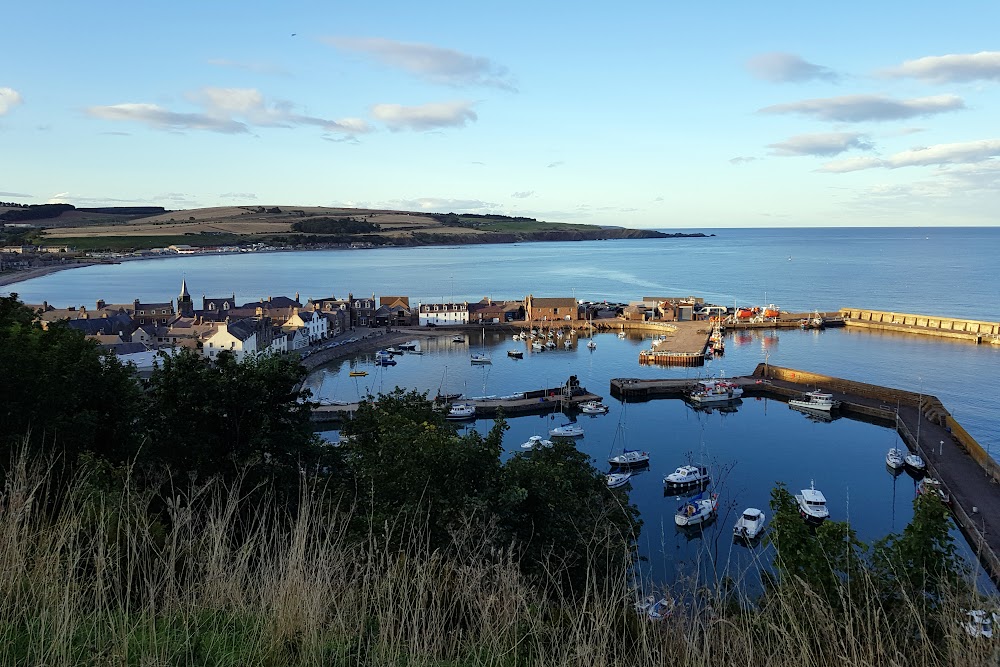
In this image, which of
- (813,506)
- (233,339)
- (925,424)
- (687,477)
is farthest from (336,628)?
(233,339)

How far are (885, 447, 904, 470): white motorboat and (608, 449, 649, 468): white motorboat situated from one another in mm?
6530

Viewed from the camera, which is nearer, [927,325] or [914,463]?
[914,463]

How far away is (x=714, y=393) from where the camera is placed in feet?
88.0

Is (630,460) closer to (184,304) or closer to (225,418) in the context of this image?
(225,418)

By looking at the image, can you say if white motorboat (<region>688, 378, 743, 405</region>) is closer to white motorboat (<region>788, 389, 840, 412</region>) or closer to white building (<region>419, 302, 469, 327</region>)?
white motorboat (<region>788, 389, 840, 412</region>)

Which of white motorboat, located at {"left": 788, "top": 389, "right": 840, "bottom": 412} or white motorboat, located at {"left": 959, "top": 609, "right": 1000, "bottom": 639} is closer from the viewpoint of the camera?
white motorboat, located at {"left": 959, "top": 609, "right": 1000, "bottom": 639}

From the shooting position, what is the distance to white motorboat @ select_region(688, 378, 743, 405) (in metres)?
26.7

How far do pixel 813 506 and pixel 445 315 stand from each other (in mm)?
32987

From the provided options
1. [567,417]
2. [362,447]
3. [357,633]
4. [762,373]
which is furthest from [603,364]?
[357,633]

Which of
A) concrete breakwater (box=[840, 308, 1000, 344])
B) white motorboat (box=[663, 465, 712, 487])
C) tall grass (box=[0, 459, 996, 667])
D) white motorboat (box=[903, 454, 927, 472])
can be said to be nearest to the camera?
tall grass (box=[0, 459, 996, 667])

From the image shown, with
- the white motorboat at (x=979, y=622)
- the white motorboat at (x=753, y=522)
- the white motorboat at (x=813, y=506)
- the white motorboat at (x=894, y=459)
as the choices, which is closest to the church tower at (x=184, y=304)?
the white motorboat at (x=753, y=522)

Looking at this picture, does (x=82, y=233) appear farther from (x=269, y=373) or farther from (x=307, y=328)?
(x=269, y=373)

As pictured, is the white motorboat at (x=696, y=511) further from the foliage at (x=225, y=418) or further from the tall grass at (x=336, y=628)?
the tall grass at (x=336, y=628)

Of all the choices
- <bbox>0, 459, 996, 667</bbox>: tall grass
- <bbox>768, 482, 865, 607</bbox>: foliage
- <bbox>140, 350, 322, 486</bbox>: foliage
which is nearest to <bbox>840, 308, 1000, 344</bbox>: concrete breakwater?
<bbox>768, 482, 865, 607</bbox>: foliage
